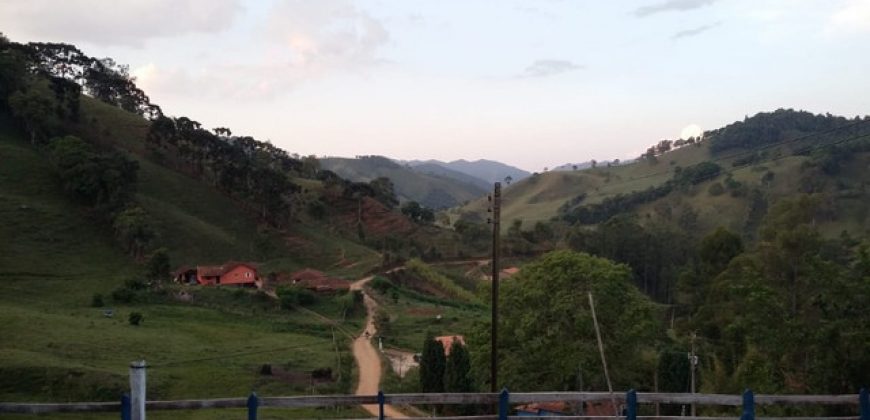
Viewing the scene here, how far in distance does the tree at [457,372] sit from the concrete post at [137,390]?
26.2 meters

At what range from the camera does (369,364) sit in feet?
145

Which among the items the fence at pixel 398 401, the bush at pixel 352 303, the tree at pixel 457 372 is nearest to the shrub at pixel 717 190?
the bush at pixel 352 303

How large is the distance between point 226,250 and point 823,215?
102 meters

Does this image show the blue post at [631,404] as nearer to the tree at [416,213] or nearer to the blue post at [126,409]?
the blue post at [126,409]

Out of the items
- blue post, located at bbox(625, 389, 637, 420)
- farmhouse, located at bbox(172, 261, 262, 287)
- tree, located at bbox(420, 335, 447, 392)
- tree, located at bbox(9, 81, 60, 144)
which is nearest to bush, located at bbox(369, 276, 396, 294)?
farmhouse, located at bbox(172, 261, 262, 287)

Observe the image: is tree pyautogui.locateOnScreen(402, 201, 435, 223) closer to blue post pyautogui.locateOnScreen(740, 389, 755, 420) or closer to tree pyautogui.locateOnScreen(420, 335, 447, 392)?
tree pyautogui.locateOnScreen(420, 335, 447, 392)

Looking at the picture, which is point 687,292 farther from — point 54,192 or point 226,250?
point 54,192

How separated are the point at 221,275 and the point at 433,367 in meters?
35.4

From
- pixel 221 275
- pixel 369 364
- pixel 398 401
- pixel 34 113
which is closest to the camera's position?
pixel 398 401

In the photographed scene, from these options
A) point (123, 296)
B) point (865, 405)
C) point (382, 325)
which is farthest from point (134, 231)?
point (865, 405)

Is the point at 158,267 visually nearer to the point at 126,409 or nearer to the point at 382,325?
the point at 382,325

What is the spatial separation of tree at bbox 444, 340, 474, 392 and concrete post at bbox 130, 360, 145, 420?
26.2 m

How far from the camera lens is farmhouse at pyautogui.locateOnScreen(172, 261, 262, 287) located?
64.9m

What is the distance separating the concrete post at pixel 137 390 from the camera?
8.83 m
